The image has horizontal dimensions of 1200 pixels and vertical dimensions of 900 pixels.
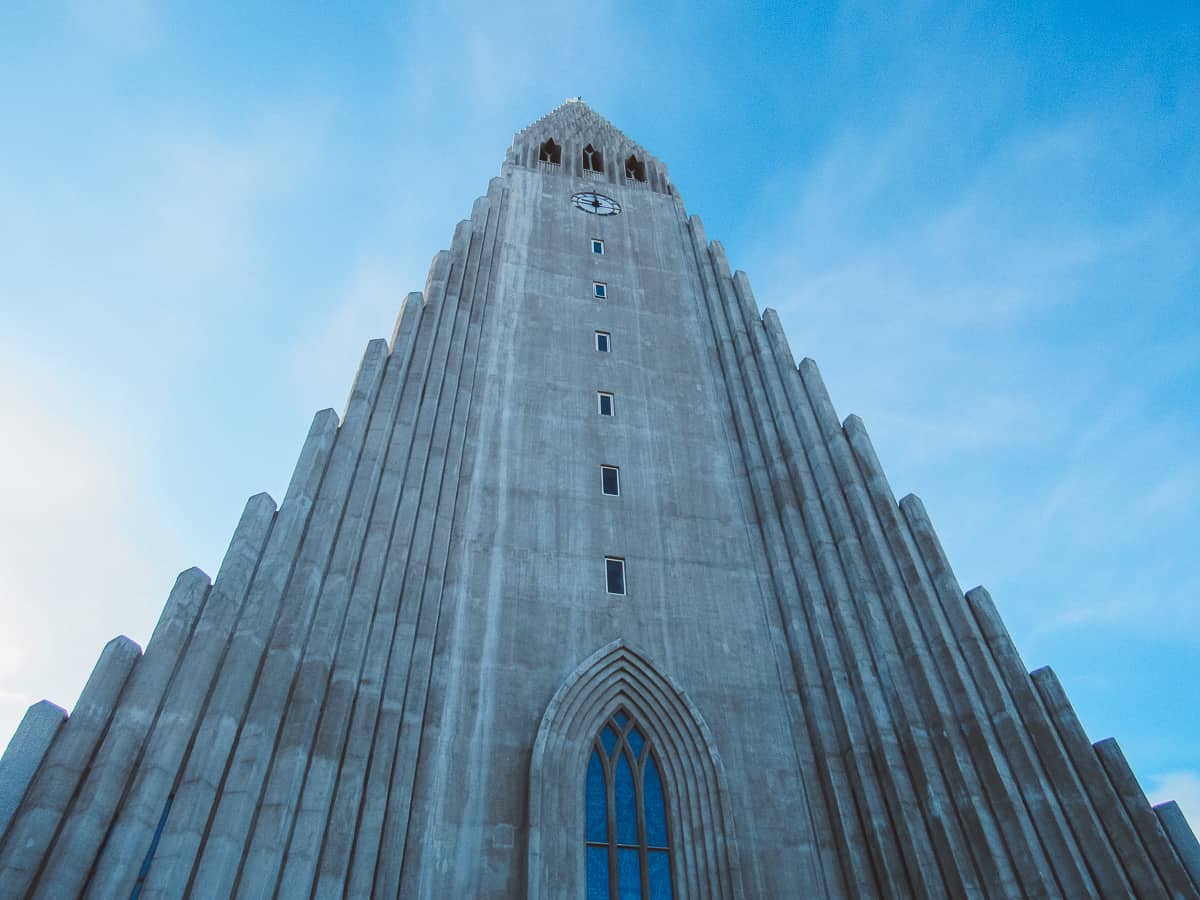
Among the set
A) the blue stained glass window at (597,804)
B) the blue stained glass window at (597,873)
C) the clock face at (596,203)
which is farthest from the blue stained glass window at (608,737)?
the clock face at (596,203)

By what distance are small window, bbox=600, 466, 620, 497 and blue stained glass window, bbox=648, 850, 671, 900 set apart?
907 cm

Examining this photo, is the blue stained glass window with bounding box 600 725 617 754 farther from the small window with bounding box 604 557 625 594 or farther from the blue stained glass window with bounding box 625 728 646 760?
the small window with bounding box 604 557 625 594

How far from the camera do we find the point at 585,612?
798 inches

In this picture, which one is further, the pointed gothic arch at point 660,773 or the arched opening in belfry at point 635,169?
the arched opening in belfry at point 635,169

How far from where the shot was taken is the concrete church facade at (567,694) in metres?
14.5

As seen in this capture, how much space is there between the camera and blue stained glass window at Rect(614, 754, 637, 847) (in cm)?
1719

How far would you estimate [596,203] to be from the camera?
3634 centimetres

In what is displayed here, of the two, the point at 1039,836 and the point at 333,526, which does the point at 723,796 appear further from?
the point at 333,526

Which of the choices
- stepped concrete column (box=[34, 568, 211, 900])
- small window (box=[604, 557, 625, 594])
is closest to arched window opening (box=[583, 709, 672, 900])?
small window (box=[604, 557, 625, 594])

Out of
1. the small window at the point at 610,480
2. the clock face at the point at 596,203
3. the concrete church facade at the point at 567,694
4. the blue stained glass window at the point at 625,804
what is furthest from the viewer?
the clock face at the point at 596,203

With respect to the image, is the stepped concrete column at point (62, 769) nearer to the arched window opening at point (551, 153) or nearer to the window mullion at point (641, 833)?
the window mullion at point (641, 833)

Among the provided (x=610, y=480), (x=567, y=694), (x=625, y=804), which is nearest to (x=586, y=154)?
(x=610, y=480)

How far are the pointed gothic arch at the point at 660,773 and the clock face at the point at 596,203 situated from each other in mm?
21121

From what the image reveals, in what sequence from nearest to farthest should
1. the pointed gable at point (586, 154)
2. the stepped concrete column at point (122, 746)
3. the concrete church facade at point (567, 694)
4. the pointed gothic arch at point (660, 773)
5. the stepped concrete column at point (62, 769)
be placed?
the stepped concrete column at point (62, 769)
the stepped concrete column at point (122, 746)
the concrete church facade at point (567, 694)
the pointed gothic arch at point (660, 773)
the pointed gable at point (586, 154)
